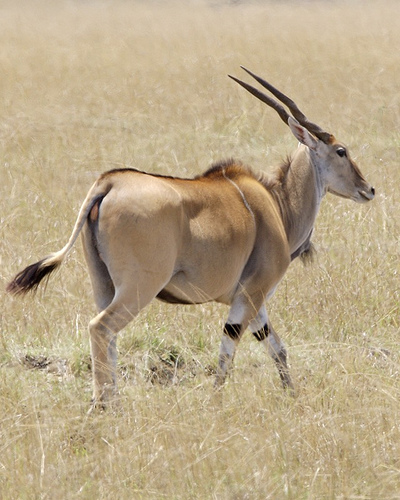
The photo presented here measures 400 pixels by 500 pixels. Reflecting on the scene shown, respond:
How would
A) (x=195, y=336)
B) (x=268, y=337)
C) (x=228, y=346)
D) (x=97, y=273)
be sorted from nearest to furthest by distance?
1. (x=97, y=273)
2. (x=228, y=346)
3. (x=268, y=337)
4. (x=195, y=336)

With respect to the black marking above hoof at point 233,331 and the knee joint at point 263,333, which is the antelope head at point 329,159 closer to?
the knee joint at point 263,333

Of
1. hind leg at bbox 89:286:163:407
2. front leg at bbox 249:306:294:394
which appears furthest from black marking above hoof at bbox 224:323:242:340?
hind leg at bbox 89:286:163:407

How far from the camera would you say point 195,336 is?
200 inches

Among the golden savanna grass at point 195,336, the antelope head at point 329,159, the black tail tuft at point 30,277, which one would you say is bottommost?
the golden savanna grass at point 195,336

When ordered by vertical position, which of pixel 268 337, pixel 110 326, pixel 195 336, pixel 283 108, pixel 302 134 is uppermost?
pixel 283 108

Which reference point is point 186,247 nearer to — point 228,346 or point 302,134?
point 228,346

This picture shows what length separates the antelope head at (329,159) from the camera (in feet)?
17.5

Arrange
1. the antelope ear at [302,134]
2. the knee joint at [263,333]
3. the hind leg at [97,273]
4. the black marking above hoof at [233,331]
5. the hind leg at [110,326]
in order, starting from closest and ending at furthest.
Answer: the hind leg at [110,326] < the hind leg at [97,273] < the black marking above hoof at [233,331] < the knee joint at [263,333] < the antelope ear at [302,134]

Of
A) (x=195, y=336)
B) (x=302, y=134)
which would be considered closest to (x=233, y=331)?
(x=195, y=336)

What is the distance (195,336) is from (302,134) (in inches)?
48.4

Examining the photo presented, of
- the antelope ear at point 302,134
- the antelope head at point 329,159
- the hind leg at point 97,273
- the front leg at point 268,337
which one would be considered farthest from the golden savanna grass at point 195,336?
the antelope ear at point 302,134

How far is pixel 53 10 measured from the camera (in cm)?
3206

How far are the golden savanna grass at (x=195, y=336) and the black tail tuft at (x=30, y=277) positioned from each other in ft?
1.32

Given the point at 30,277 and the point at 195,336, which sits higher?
the point at 30,277
